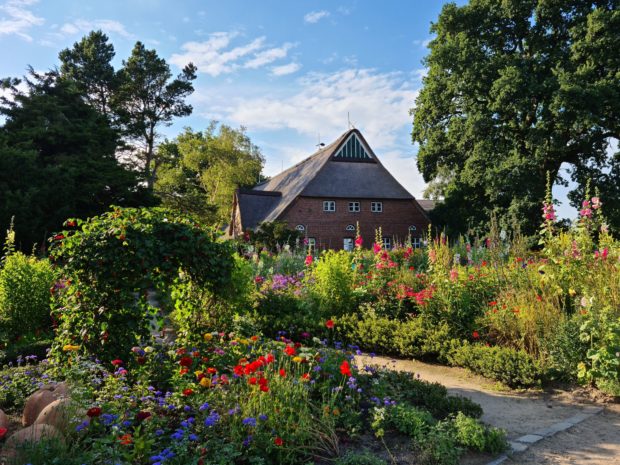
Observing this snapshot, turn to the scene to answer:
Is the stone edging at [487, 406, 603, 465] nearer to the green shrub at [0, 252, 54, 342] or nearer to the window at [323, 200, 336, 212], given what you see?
the green shrub at [0, 252, 54, 342]

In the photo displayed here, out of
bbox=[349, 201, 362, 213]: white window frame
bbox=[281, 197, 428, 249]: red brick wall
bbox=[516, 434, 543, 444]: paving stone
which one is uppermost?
bbox=[349, 201, 362, 213]: white window frame

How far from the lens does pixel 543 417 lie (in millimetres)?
4238

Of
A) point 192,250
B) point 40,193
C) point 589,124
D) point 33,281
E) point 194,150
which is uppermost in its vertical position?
point 194,150

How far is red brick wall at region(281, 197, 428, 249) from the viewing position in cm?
2784

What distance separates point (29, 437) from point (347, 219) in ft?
87.1

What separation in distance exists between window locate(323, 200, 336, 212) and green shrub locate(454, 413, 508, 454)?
2515 cm

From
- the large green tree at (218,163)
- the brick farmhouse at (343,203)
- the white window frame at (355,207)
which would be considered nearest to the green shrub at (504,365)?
the brick farmhouse at (343,203)

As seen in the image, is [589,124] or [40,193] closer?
[40,193]

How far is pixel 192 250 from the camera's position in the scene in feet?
14.1

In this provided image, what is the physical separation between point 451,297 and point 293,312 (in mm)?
2553

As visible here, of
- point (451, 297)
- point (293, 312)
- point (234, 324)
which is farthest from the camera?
point (293, 312)

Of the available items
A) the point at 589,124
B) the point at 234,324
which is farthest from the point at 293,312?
the point at 589,124

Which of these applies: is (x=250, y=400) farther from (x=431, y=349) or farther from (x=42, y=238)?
(x=42, y=238)

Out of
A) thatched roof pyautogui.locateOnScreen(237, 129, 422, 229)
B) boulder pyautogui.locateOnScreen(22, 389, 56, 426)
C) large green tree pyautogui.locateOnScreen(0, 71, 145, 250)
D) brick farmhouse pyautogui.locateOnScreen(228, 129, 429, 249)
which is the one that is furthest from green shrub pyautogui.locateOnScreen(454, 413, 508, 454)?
thatched roof pyautogui.locateOnScreen(237, 129, 422, 229)
